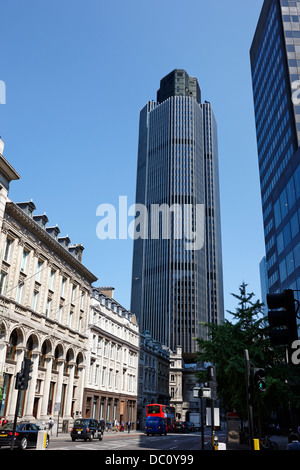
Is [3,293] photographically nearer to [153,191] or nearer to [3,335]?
[3,335]

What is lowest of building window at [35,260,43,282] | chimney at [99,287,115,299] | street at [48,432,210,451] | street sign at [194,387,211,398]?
street at [48,432,210,451]

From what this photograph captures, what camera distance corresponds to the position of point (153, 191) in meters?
178

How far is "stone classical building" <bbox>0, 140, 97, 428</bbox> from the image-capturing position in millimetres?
33719

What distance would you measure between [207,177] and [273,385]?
170010 millimetres

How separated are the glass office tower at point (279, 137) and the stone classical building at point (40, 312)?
971 inches

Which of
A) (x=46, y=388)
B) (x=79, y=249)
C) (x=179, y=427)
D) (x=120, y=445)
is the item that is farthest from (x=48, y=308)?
(x=179, y=427)

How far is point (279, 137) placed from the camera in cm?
5756

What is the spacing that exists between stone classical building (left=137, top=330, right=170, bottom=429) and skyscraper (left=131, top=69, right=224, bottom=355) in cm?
5732

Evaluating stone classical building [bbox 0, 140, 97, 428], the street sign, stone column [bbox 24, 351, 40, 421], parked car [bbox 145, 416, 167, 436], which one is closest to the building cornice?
stone classical building [bbox 0, 140, 97, 428]

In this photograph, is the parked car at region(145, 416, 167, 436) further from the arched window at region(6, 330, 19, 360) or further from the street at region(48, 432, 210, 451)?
the arched window at region(6, 330, 19, 360)

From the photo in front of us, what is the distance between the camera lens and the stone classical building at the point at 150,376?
243 feet

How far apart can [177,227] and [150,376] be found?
90150mm

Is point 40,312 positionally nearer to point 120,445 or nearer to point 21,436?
point 120,445
